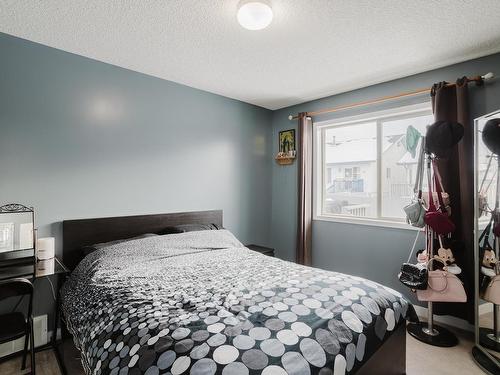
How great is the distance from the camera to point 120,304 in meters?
1.45

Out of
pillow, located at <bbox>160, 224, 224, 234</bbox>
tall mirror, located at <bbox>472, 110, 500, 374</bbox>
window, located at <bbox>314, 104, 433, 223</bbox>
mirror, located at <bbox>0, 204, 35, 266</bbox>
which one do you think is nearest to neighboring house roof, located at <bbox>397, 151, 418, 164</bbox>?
window, located at <bbox>314, 104, 433, 223</bbox>

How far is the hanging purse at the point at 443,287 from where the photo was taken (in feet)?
7.03

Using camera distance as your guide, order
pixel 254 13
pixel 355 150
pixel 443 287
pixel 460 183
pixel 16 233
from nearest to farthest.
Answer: pixel 254 13
pixel 16 233
pixel 443 287
pixel 460 183
pixel 355 150

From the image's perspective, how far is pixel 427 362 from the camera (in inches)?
80.0

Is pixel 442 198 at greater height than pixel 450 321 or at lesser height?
greater

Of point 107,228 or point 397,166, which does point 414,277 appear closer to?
point 397,166

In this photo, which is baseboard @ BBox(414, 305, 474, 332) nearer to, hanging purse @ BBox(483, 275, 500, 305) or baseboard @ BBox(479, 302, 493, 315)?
baseboard @ BBox(479, 302, 493, 315)

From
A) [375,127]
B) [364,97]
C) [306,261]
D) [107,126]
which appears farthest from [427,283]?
[107,126]

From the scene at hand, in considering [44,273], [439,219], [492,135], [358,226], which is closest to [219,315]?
[44,273]

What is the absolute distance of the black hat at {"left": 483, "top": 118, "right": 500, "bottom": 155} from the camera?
2.00 metres

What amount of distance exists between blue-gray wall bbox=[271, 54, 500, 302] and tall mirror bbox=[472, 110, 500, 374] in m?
0.51

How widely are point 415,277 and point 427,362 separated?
60cm

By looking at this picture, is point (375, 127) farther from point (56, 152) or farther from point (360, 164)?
point (56, 152)

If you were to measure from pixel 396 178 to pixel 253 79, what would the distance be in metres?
1.92
